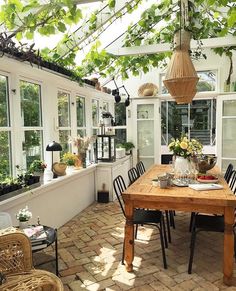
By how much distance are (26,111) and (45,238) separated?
1907 mm

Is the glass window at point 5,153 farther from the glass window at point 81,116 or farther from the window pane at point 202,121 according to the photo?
the window pane at point 202,121

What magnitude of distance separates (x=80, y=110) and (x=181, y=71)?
292 centimetres

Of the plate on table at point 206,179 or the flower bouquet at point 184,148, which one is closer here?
the plate on table at point 206,179

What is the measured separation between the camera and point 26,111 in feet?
12.0

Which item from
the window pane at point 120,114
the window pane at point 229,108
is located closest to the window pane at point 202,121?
the window pane at point 229,108

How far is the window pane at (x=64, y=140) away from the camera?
4514 mm

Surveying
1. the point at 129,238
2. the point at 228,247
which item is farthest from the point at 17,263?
the point at 228,247

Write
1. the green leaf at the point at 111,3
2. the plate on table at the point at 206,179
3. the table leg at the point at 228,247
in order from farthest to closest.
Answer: the green leaf at the point at 111,3 → the plate on table at the point at 206,179 → the table leg at the point at 228,247

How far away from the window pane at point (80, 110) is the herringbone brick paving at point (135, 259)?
2.04 m

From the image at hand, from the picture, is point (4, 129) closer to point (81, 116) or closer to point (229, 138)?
point (81, 116)

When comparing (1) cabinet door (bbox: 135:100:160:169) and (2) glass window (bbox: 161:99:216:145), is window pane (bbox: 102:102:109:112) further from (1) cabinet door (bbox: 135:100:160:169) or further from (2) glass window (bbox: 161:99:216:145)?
(2) glass window (bbox: 161:99:216:145)

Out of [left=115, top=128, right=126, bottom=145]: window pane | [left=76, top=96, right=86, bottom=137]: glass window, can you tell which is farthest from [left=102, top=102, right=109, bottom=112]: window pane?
[left=76, top=96, right=86, bottom=137]: glass window

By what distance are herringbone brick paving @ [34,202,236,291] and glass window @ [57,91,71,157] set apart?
1348 mm

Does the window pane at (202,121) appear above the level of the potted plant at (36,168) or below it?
above
